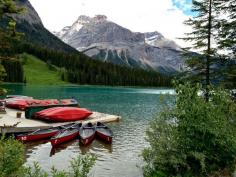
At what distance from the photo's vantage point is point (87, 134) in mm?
41469

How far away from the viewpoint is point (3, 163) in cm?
1552

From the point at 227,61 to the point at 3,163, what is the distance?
2396 cm

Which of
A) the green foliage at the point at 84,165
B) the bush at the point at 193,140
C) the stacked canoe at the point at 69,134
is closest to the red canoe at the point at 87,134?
the stacked canoe at the point at 69,134

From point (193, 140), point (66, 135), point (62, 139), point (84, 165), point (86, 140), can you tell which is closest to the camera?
point (84, 165)

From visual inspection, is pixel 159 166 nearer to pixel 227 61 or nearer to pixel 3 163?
pixel 3 163

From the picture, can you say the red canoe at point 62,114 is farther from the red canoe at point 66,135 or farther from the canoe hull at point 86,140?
the canoe hull at point 86,140

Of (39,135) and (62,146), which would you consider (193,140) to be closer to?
(62,146)

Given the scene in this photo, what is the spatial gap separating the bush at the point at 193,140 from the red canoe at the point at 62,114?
1104 inches

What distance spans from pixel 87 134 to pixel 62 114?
10196 millimetres

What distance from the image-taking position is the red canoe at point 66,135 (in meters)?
37.7

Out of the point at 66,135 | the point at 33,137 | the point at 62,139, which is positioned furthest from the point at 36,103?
the point at 62,139

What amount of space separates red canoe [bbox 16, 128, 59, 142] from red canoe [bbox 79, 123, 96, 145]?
3.47 metres

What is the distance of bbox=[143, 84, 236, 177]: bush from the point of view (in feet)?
71.6

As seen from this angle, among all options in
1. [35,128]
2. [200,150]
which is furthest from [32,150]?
[200,150]
